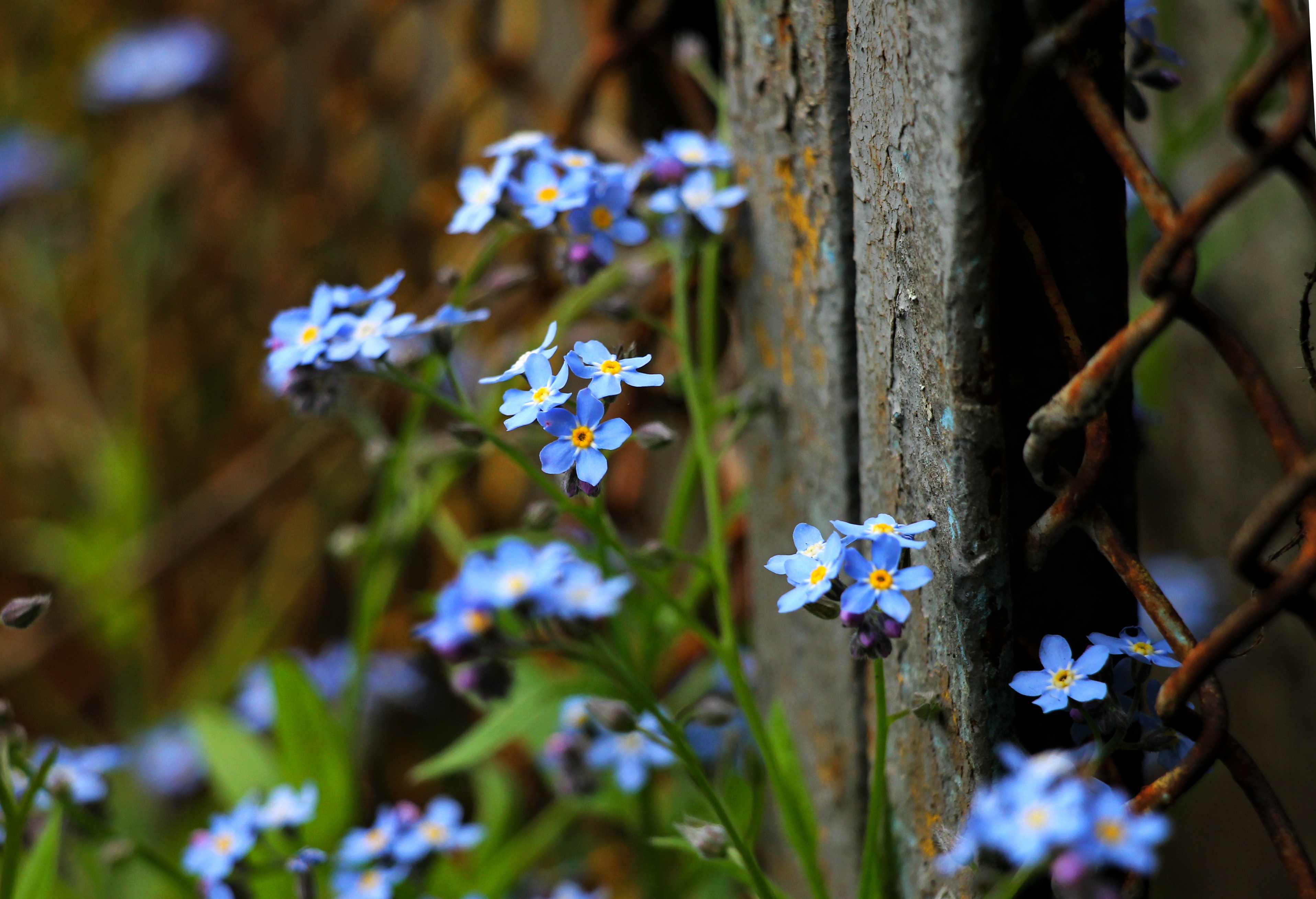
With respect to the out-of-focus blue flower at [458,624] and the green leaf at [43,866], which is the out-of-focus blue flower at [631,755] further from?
the green leaf at [43,866]

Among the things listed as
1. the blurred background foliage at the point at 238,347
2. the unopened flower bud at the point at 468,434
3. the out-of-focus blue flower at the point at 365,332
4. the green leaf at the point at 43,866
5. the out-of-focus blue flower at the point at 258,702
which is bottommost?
the green leaf at the point at 43,866

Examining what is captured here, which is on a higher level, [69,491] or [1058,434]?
[69,491]

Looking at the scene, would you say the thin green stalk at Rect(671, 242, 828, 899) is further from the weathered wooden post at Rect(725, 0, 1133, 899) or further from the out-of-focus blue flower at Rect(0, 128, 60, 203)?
the out-of-focus blue flower at Rect(0, 128, 60, 203)

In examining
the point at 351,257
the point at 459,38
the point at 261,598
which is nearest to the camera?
the point at 459,38

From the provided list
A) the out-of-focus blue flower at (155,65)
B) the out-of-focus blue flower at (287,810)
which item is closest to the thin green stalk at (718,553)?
the out-of-focus blue flower at (287,810)

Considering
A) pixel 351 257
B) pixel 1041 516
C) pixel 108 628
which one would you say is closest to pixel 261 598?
pixel 108 628

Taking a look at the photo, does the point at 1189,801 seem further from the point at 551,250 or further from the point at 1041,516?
the point at 551,250

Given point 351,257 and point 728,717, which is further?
point 351,257
